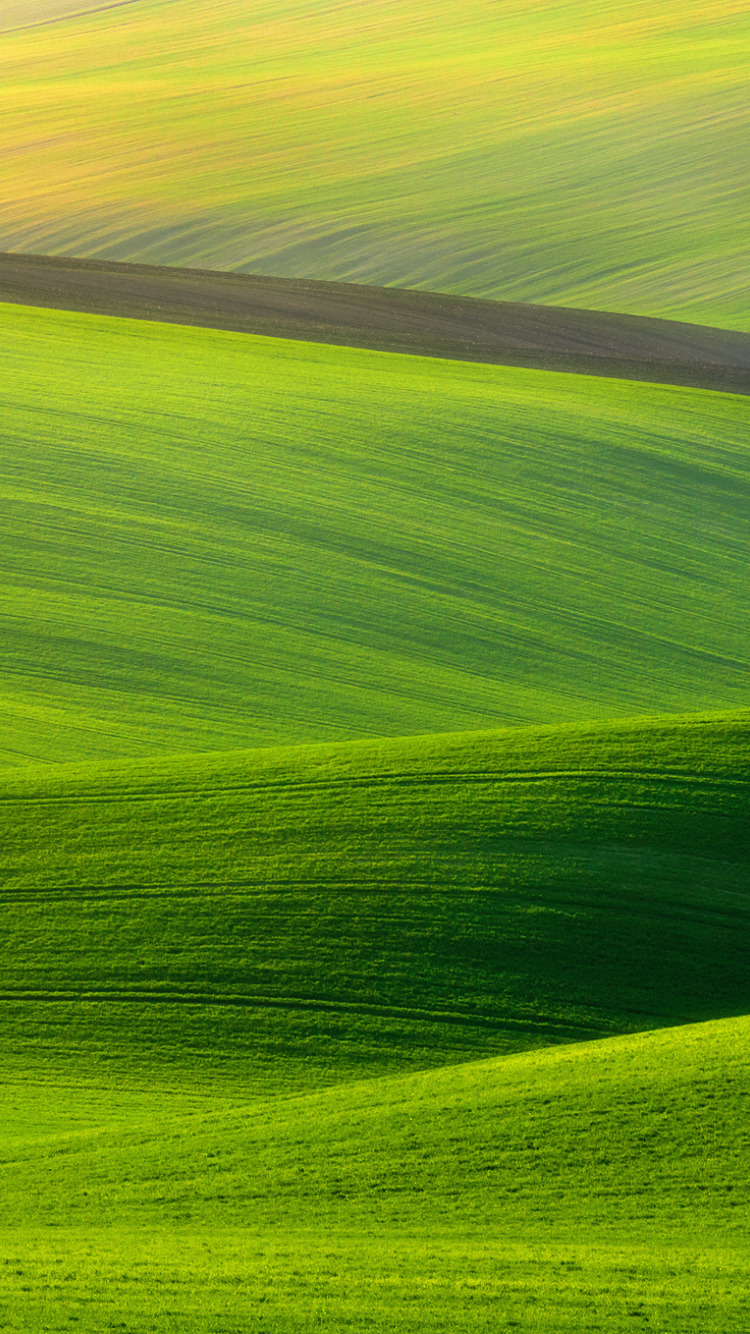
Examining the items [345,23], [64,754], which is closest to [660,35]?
[345,23]

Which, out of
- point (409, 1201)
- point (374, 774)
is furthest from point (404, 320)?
point (409, 1201)

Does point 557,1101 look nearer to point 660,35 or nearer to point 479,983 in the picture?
point 479,983

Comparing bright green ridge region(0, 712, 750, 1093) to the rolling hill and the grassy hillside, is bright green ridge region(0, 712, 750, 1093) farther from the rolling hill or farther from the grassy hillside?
the grassy hillside

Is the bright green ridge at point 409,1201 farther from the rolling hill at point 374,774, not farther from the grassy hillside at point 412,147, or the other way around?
the grassy hillside at point 412,147

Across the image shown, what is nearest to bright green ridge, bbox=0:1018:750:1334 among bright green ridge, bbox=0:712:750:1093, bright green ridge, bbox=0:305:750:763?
bright green ridge, bbox=0:712:750:1093

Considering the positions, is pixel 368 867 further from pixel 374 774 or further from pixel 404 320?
pixel 404 320
